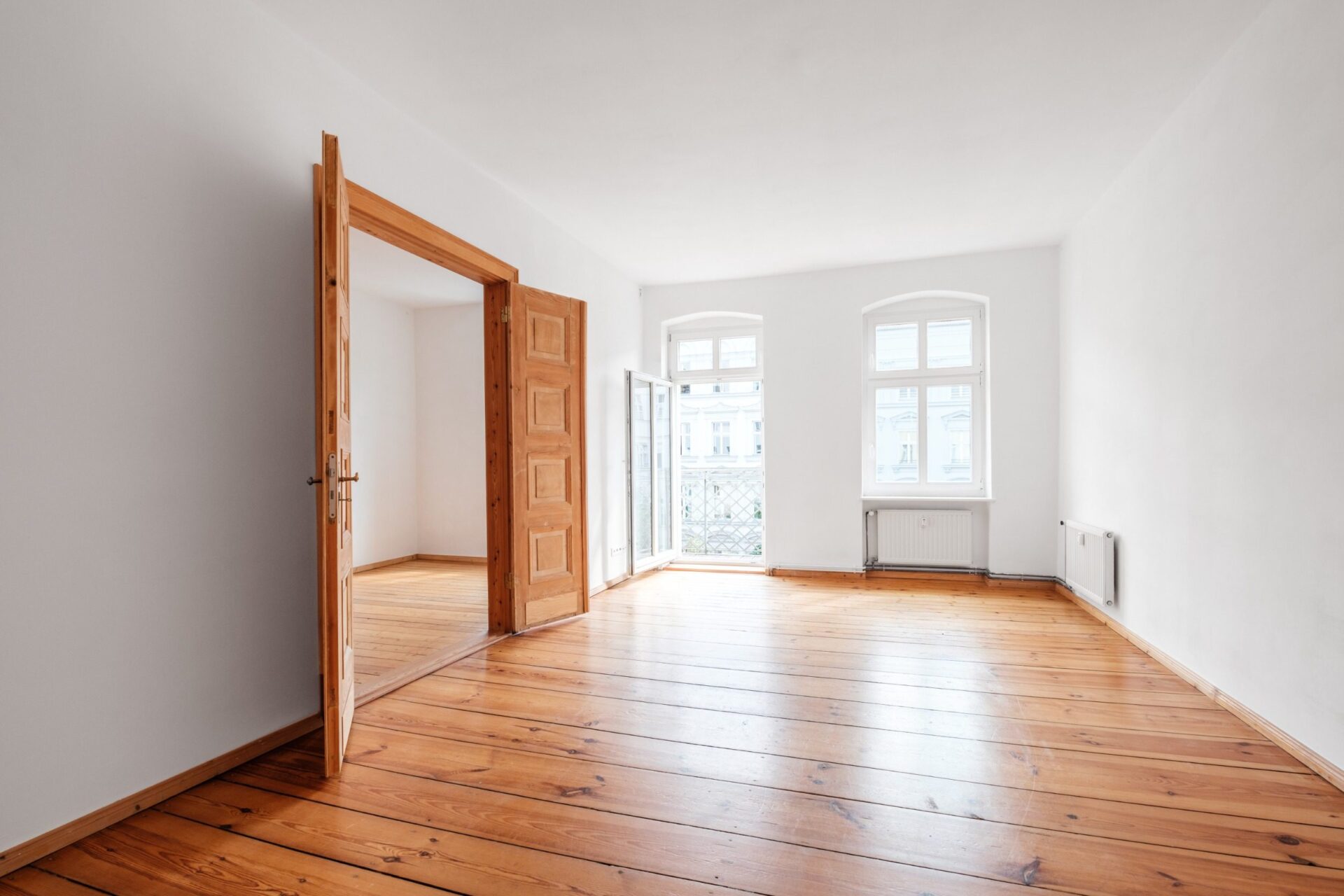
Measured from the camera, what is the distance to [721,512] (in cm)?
712

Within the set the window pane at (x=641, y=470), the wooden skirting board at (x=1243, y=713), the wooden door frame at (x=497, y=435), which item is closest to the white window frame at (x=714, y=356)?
the window pane at (x=641, y=470)

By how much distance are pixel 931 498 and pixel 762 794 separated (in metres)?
4.03

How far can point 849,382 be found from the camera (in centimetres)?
578

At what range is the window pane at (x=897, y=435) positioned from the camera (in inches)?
230

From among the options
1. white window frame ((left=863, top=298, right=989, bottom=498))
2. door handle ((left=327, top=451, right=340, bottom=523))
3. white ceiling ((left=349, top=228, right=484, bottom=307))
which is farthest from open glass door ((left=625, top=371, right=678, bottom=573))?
door handle ((left=327, top=451, right=340, bottom=523))

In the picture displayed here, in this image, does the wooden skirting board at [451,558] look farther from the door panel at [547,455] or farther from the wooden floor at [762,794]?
the wooden floor at [762,794]

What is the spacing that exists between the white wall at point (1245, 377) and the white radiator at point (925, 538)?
61.8 inches

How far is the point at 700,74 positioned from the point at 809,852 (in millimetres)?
2908

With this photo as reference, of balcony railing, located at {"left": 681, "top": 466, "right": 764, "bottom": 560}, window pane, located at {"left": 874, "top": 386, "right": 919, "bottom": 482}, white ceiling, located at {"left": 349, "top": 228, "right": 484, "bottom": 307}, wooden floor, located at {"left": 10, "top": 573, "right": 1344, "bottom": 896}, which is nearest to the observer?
wooden floor, located at {"left": 10, "top": 573, "right": 1344, "bottom": 896}

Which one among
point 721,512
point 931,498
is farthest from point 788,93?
point 721,512

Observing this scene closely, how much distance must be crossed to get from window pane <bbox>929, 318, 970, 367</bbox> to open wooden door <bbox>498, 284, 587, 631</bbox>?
10.2ft

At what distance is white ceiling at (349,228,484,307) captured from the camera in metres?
5.02

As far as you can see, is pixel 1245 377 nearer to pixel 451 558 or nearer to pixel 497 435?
pixel 497 435

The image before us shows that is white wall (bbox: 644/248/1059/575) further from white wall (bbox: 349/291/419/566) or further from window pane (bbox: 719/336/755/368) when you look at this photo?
white wall (bbox: 349/291/419/566)
